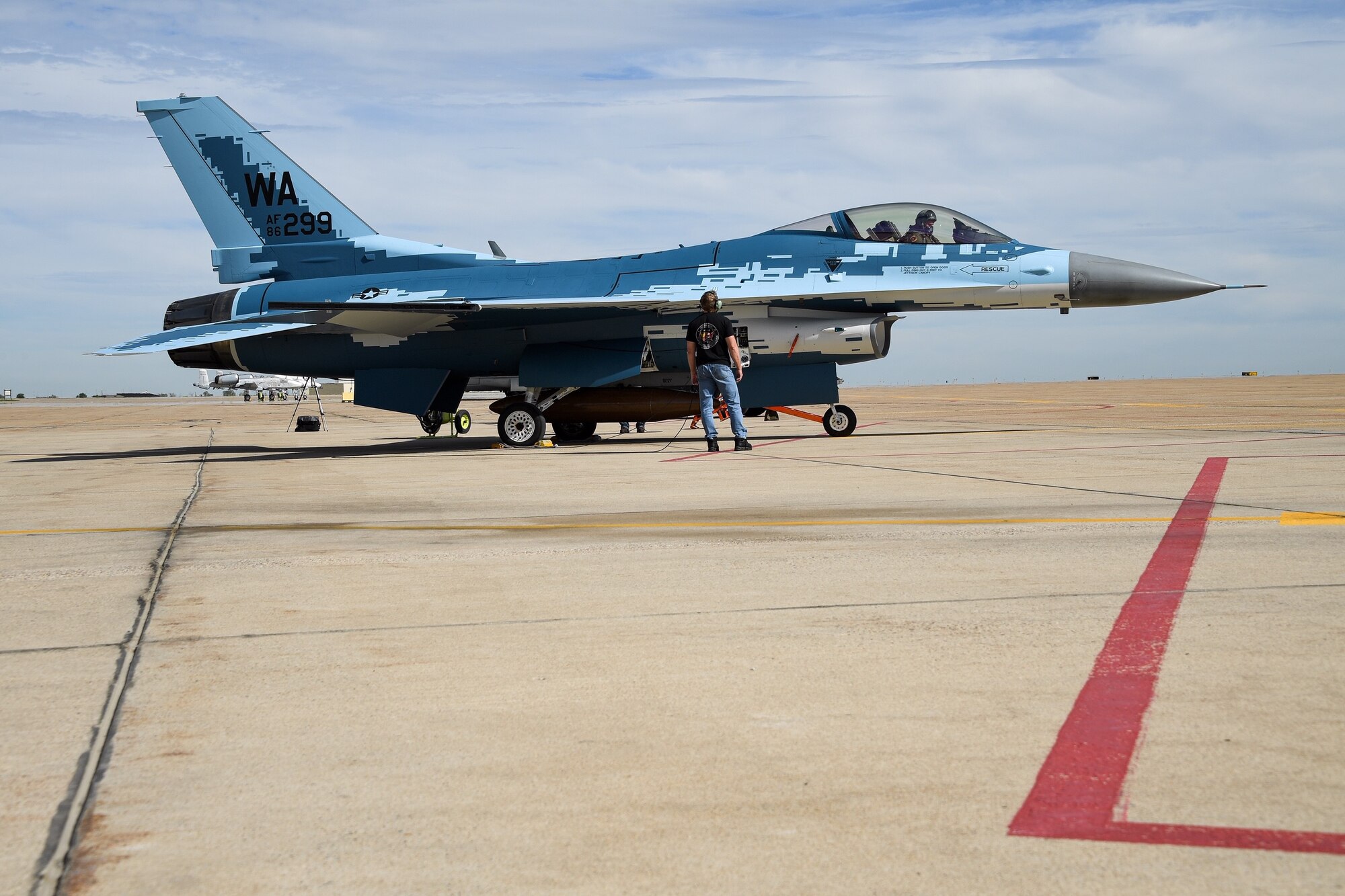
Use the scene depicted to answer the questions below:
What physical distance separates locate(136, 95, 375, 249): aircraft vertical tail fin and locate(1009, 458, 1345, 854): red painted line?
16.0 metres

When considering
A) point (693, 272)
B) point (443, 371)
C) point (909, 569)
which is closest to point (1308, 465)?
point (909, 569)

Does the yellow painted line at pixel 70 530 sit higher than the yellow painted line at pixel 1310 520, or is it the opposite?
the yellow painted line at pixel 70 530

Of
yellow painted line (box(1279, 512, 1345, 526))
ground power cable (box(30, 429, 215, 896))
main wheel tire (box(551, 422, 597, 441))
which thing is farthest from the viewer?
main wheel tire (box(551, 422, 597, 441))

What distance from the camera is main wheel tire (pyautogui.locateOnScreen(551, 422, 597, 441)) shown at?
18641 mm

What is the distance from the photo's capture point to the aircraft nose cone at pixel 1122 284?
15172 mm

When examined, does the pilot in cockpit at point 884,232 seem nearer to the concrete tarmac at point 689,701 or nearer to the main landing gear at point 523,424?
the main landing gear at point 523,424

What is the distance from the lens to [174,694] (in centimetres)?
323

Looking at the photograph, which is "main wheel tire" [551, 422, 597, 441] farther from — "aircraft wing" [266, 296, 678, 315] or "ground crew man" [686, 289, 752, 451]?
"ground crew man" [686, 289, 752, 451]

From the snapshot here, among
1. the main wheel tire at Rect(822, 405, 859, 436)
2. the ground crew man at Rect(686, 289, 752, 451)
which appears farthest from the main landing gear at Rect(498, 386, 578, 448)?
the main wheel tire at Rect(822, 405, 859, 436)

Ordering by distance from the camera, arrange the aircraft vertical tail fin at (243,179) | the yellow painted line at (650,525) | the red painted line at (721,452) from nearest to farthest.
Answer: the yellow painted line at (650,525)
the red painted line at (721,452)
the aircraft vertical tail fin at (243,179)

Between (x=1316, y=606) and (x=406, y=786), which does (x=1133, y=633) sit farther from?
(x=406, y=786)

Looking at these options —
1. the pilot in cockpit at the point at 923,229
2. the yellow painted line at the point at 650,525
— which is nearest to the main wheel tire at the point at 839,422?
the pilot in cockpit at the point at 923,229

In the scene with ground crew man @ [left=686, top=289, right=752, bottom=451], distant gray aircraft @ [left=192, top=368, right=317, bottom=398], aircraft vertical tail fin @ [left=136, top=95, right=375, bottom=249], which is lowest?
distant gray aircraft @ [left=192, top=368, right=317, bottom=398]

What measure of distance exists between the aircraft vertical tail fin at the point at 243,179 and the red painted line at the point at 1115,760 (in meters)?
16.0
